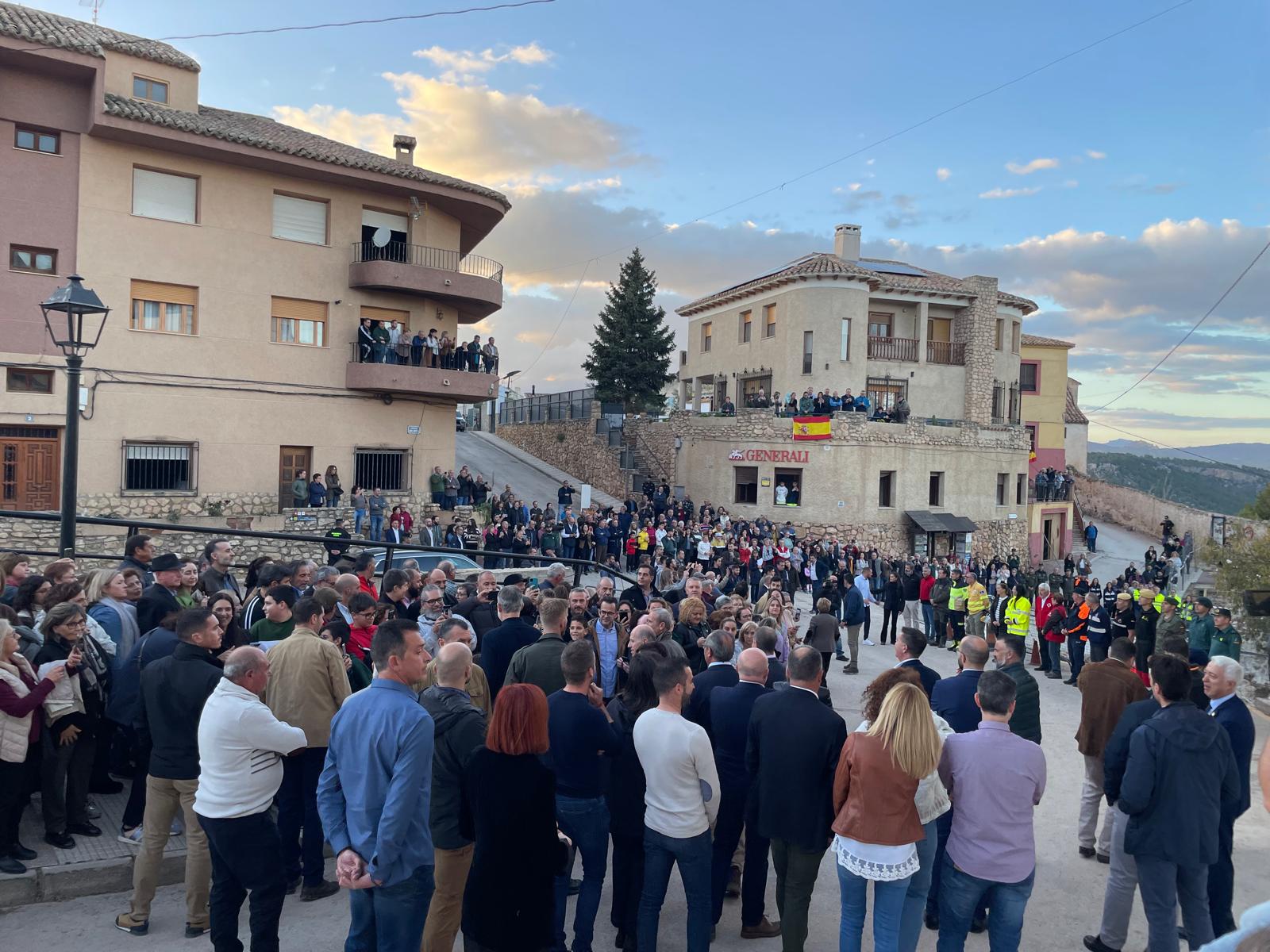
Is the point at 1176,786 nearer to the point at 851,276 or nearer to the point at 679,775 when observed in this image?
the point at 679,775

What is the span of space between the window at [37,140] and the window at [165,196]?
1.52m

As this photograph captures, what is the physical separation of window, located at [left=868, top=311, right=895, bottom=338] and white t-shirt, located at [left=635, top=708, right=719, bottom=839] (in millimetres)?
34963

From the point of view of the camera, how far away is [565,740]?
458 cm

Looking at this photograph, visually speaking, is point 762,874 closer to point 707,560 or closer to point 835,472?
point 707,560

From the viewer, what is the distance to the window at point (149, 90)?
20.4 m

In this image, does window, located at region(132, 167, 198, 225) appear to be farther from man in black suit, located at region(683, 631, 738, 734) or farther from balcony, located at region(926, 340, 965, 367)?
balcony, located at region(926, 340, 965, 367)

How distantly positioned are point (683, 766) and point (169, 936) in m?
3.13

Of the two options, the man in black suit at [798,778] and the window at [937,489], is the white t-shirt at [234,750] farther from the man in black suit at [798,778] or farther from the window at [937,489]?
the window at [937,489]

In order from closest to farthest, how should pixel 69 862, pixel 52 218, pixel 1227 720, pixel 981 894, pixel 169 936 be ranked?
pixel 981 894 < pixel 169 936 < pixel 69 862 < pixel 1227 720 < pixel 52 218

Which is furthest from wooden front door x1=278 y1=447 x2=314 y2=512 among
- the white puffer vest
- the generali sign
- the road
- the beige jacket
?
the beige jacket

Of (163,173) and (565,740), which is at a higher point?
Result: (163,173)

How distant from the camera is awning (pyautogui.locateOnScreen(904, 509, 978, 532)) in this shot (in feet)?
105

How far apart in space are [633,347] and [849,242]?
12.1 meters

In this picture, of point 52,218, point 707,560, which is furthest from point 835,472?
point 52,218
